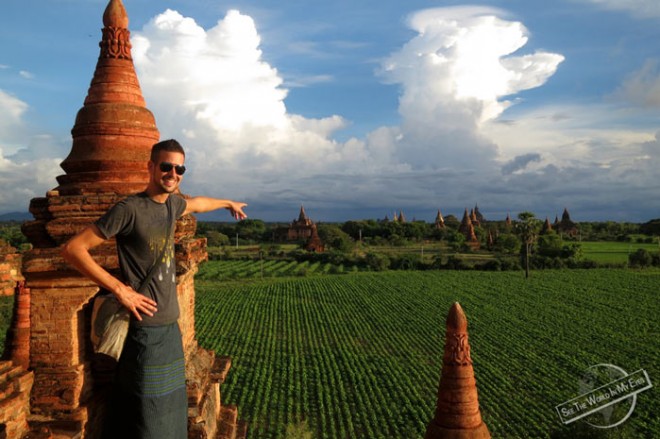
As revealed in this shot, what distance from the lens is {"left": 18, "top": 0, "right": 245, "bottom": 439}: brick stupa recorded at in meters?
4.48

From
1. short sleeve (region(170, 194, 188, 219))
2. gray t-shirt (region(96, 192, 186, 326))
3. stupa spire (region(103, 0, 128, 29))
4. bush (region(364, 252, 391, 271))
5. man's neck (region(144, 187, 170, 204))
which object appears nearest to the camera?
gray t-shirt (region(96, 192, 186, 326))

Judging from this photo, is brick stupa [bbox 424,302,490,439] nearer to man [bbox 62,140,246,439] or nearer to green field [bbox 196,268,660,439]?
man [bbox 62,140,246,439]

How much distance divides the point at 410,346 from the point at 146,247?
29.3m

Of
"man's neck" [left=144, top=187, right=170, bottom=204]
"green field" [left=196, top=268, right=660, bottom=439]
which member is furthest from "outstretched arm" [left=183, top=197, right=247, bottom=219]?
"green field" [left=196, top=268, right=660, bottom=439]

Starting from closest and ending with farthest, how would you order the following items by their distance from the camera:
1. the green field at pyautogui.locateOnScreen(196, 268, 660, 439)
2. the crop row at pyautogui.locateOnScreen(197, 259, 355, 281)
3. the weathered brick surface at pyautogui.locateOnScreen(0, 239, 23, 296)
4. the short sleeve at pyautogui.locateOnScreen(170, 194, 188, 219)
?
the short sleeve at pyautogui.locateOnScreen(170, 194, 188, 219) → the weathered brick surface at pyautogui.locateOnScreen(0, 239, 23, 296) → the green field at pyautogui.locateOnScreen(196, 268, 660, 439) → the crop row at pyautogui.locateOnScreen(197, 259, 355, 281)

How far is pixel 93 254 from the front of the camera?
15.1 ft

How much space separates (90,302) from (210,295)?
145 feet

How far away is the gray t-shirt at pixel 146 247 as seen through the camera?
331 centimetres

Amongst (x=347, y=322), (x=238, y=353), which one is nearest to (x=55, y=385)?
(x=238, y=353)

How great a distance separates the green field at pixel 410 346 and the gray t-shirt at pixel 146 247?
15.5 m

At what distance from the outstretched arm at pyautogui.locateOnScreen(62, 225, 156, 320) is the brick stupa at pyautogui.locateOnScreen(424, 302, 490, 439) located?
16.6ft

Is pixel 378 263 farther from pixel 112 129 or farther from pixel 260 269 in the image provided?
pixel 112 129

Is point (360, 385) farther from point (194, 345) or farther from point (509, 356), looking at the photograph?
point (194, 345)

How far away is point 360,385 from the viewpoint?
23.9 m
